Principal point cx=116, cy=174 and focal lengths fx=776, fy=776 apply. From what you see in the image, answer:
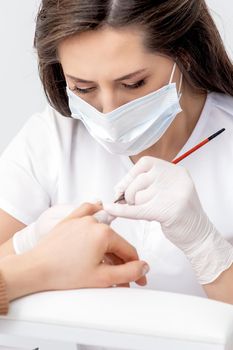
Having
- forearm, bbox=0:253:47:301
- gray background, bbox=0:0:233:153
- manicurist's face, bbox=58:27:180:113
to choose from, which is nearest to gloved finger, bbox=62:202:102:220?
forearm, bbox=0:253:47:301

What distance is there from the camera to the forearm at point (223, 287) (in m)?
1.54

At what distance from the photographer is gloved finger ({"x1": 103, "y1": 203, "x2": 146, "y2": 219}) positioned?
1.50m

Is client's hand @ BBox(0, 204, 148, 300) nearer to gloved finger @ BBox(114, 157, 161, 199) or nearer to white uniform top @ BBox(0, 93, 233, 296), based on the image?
Answer: gloved finger @ BBox(114, 157, 161, 199)

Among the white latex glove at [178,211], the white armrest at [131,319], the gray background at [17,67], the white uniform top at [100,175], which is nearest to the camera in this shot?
the white armrest at [131,319]

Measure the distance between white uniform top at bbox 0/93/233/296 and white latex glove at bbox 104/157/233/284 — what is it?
21 centimetres

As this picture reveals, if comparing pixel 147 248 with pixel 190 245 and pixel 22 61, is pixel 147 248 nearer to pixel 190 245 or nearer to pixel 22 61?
pixel 190 245

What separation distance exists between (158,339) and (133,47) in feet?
2.21

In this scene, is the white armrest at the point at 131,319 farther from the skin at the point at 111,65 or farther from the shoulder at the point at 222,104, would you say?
the shoulder at the point at 222,104

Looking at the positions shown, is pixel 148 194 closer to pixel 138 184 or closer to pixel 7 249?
pixel 138 184

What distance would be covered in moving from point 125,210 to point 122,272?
0.15 metres

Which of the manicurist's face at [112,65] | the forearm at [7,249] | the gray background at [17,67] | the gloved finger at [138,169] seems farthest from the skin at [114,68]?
the gray background at [17,67]

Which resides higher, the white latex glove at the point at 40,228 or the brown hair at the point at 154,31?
the brown hair at the point at 154,31

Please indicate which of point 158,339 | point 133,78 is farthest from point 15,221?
point 158,339

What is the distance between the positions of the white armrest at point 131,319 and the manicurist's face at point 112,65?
Result: 0.49 metres
